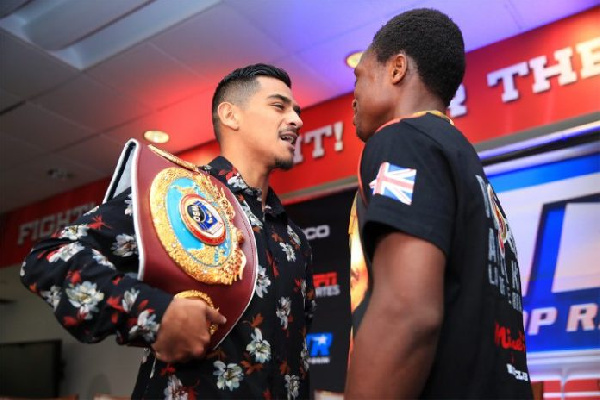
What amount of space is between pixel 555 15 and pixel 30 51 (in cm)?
279

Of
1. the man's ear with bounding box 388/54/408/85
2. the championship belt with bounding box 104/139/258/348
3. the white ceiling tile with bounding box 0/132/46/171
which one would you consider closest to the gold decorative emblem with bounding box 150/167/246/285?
the championship belt with bounding box 104/139/258/348

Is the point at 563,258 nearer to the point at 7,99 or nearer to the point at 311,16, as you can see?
the point at 311,16

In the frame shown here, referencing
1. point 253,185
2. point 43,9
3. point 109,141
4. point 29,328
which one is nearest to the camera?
point 253,185

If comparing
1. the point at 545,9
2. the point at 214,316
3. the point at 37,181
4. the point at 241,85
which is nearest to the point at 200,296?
the point at 214,316

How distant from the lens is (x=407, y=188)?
0.83m

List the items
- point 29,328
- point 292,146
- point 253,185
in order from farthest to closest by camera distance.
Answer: point 29,328
point 292,146
point 253,185

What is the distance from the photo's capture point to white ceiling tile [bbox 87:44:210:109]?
314 centimetres

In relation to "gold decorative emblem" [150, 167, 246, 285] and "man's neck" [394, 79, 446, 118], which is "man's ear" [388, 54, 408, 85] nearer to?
"man's neck" [394, 79, 446, 118]

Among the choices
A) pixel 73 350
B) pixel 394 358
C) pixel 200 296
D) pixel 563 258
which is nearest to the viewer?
pixel 394 358

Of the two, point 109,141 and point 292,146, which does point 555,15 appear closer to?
point 292,146

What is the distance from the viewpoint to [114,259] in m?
1.15

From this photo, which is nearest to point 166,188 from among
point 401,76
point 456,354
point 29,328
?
point 401,76

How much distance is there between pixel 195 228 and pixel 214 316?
0.63 ft

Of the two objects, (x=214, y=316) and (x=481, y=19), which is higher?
(x=481, y=19)
